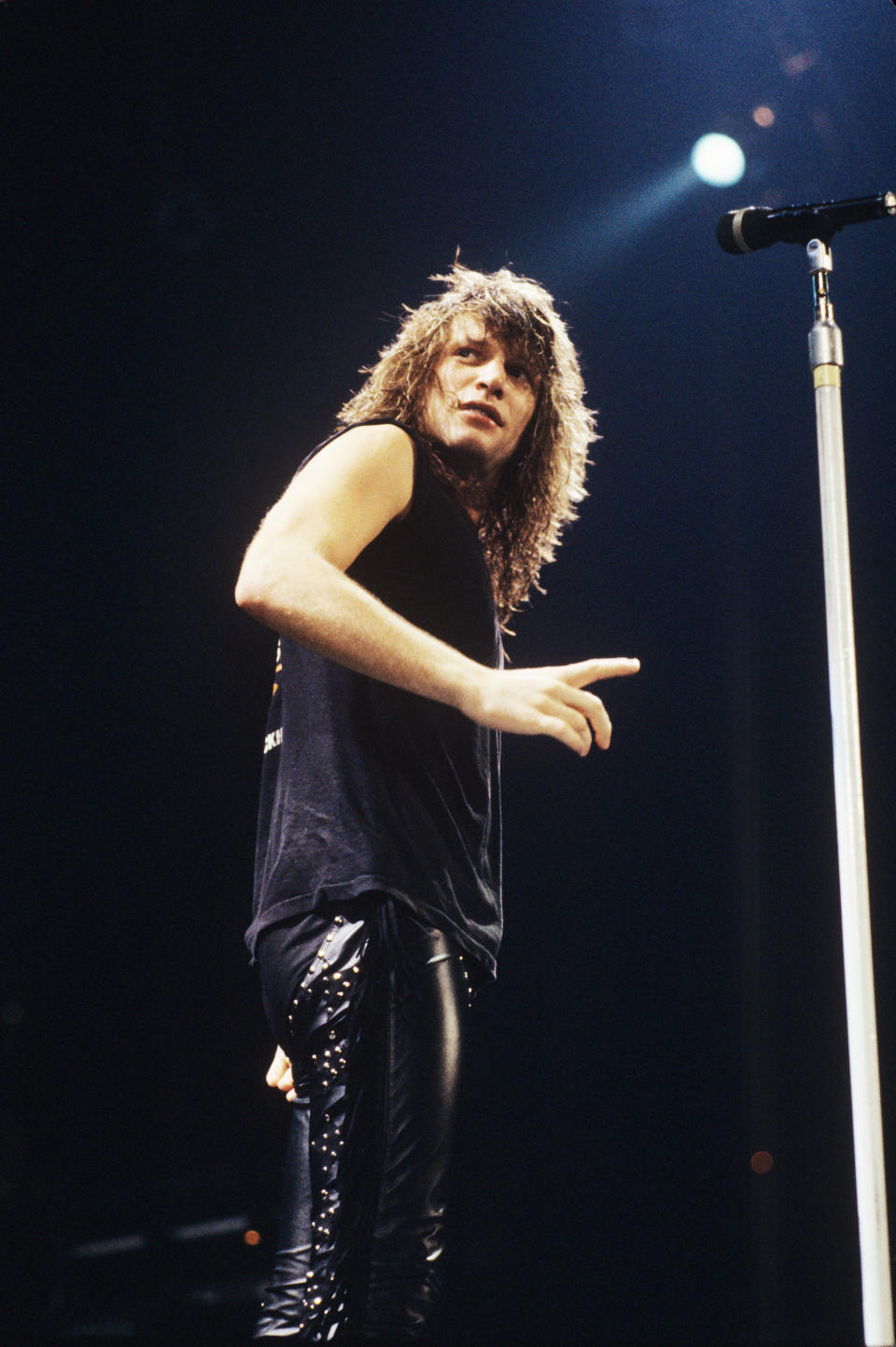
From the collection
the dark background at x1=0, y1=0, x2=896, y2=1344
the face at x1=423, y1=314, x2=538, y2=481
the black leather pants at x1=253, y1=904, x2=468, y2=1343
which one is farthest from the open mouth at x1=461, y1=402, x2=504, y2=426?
the dark background at x1=0, y1=0, x2=896, y2=1344

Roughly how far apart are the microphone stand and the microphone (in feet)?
0.08

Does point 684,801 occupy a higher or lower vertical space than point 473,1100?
higher

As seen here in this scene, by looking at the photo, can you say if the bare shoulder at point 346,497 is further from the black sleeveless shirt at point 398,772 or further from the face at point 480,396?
the face at point 480,396

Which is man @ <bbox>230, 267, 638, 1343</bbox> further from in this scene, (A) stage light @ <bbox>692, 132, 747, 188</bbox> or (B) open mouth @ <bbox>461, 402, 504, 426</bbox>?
(A) stage light @ <bbox>692, 132, 747, 188</bbox>

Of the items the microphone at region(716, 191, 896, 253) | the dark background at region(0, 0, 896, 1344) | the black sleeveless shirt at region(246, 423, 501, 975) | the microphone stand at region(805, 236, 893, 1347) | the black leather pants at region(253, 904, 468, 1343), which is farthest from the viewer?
the dark background at region(0, 0, 896, 1344)

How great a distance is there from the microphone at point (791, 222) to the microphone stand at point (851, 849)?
26 millimetres

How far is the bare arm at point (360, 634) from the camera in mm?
942

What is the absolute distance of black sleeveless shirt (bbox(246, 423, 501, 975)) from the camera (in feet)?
3.35

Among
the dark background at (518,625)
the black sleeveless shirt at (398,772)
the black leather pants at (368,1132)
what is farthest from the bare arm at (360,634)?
the dark background at (518,625)

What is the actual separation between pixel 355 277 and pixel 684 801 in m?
1.51

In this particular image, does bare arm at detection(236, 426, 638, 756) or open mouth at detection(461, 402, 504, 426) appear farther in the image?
open mouth at detection(461, 402, 504, 426)

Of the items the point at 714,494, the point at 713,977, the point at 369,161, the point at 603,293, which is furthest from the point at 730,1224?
the point at 369,161

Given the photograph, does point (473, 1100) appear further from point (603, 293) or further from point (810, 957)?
point (603, 293)

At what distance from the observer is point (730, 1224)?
2396 millimetres
